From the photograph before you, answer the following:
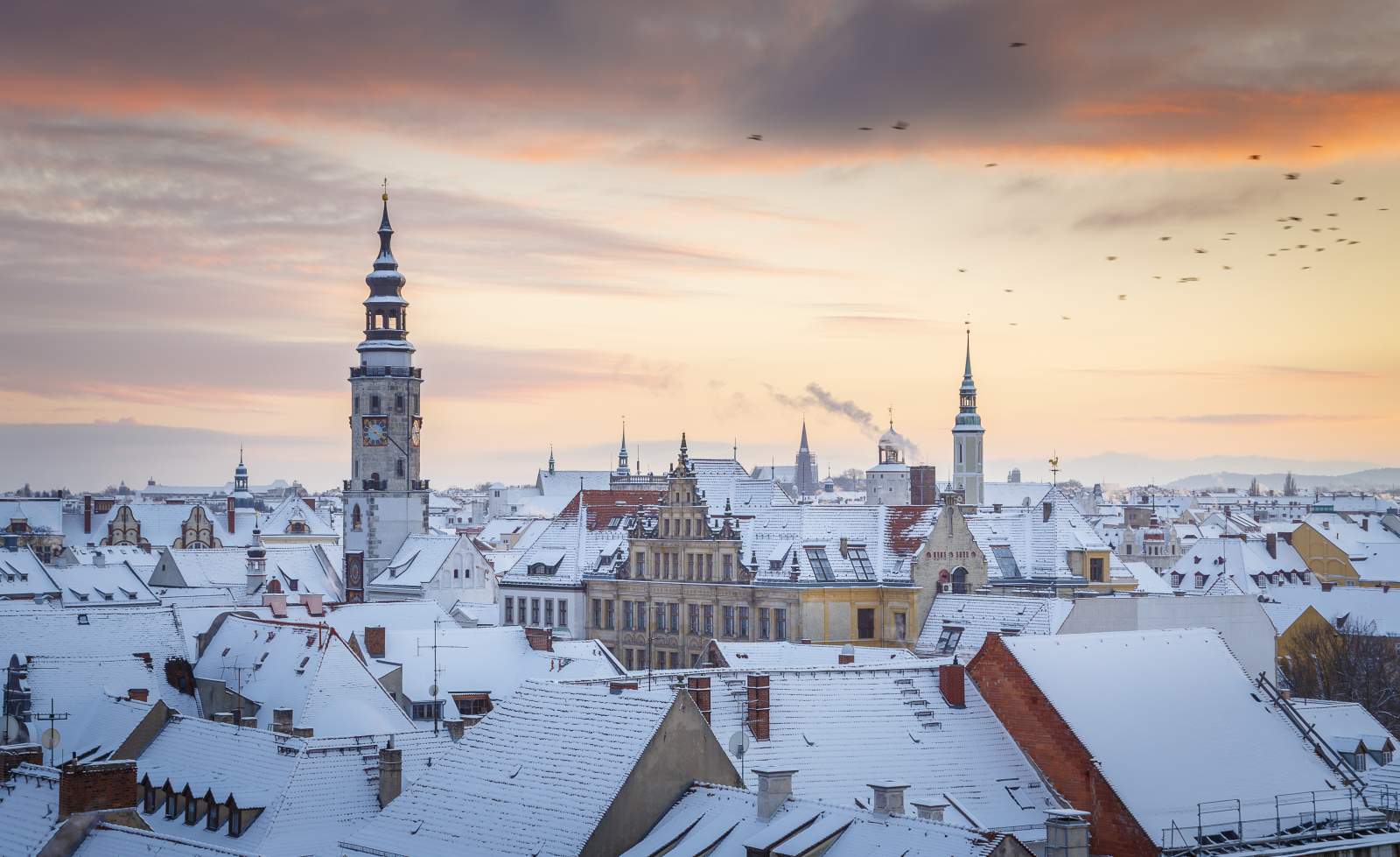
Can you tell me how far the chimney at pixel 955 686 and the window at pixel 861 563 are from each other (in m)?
38.5

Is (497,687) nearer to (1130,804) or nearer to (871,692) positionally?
(871,692)

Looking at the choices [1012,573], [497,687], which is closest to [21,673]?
[497,687]

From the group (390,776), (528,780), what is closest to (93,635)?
(390,776)

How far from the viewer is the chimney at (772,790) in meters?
40.8

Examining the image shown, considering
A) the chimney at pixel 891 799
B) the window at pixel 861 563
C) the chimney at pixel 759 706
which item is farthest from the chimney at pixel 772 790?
the window at pixel 861 563

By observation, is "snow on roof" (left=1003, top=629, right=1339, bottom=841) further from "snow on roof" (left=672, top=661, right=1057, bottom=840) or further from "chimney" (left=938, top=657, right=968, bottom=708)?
"snow on roof" (left=672, top=661, right=1057, bottom=840)

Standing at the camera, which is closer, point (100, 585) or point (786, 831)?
point (786, 831)

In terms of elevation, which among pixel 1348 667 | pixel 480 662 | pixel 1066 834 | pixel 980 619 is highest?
pixel 980 619

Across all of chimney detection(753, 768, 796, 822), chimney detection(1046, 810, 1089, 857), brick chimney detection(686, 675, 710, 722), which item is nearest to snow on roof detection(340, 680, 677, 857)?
brick chimney detection(686, 675, 710, 722)

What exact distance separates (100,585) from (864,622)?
179ft

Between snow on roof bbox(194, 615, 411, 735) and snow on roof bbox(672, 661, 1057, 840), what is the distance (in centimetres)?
1716

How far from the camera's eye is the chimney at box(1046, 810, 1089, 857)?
39.3 m

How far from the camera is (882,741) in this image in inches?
2092

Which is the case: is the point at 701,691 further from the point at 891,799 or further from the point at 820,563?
the point at 820,563
